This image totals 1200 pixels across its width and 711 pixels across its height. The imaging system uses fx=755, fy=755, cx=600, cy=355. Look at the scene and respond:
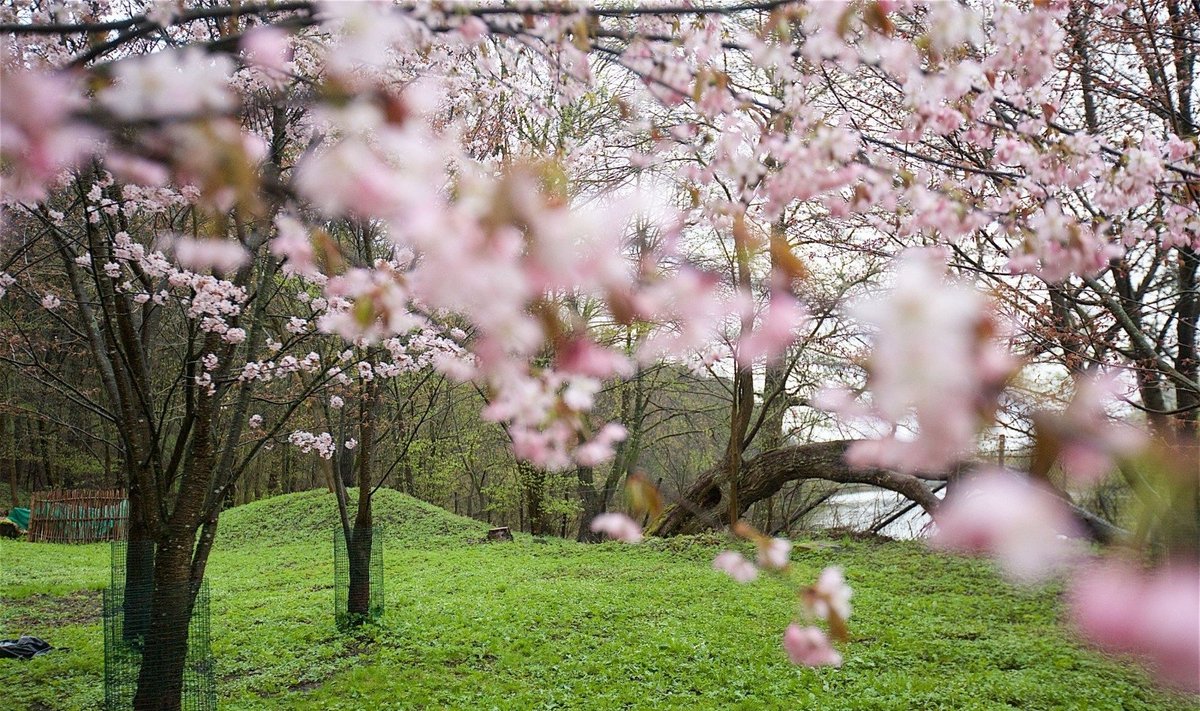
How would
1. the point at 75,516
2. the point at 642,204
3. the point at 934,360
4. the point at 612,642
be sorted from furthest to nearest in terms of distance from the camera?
the point at 75,516 → the point at 612,642 → the point at 642,204 → the point at 934,360

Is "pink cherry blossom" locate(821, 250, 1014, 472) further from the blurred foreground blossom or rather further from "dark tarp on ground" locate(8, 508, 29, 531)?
"dark tarp on ground" locate(8, 508, 29, 531)

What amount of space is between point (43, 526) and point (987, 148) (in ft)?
56.8

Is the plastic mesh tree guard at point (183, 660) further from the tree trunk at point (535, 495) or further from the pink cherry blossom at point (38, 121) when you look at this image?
the tree trunk at point (535, 495)

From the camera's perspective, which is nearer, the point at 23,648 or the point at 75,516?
the point at 23,648

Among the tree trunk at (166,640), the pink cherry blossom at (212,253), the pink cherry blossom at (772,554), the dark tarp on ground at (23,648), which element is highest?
the pink cherry blossom at (212,253)

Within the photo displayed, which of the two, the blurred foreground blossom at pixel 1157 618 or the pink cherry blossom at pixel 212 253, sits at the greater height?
the pink cherry blossom at pixel 212 253

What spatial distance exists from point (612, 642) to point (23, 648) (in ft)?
15.3

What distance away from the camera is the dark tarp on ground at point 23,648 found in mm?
5877

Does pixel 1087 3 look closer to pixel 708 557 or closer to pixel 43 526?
pixel 708 557

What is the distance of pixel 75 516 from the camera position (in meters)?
14.8

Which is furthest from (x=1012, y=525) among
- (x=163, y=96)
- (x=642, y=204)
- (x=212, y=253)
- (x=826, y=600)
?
(x=212, y=253)

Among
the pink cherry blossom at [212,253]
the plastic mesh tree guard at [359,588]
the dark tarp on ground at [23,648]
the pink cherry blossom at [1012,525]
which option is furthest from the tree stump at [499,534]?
the pink cherry blossom at [1012,525]

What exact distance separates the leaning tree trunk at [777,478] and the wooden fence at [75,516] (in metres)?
10.8

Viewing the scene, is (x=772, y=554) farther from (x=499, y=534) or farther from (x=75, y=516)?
(x=75, y=516)
